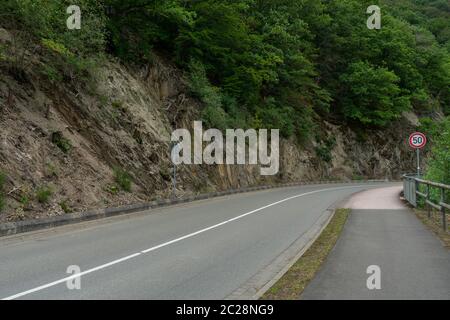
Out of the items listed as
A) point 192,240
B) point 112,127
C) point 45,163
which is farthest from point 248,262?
point 112,127

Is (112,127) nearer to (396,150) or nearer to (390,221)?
(390,221)

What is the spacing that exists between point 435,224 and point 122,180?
488 inches

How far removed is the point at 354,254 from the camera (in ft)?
31.4

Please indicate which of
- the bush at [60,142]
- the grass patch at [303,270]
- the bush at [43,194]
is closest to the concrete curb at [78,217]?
the bush at [43,194]

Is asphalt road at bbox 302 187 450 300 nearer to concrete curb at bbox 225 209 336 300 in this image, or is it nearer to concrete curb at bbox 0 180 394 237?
concrete curb at bbox 225 209 336 300

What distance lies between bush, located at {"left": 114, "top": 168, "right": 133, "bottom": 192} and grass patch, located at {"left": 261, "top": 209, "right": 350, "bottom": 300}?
10.1m

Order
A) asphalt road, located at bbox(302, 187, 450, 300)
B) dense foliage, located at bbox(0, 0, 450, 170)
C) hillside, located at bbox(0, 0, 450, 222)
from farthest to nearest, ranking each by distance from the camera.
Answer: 1. dense foliage, located at bbox(0, 0, 450, 170)
2. hillside, located at bbox(0, 0, 450, 222)
3. asphalt road, located at bbox(302, 187, 450, 300)

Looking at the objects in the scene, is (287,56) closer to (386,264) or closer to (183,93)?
(183,93)

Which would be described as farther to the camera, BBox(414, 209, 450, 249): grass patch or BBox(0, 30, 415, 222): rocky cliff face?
BBox(0, 30, 415, 222): rocky cliff face

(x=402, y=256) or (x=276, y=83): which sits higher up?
(x=276, y=83)

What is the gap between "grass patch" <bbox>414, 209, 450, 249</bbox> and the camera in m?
11.3

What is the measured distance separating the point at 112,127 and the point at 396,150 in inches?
1721

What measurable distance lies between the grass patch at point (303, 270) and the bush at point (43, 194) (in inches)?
356

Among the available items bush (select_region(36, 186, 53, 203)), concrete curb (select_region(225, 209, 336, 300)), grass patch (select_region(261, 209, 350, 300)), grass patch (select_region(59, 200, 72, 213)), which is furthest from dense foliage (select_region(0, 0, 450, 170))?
grass patch (select_region(261, 209, 350, 300))
